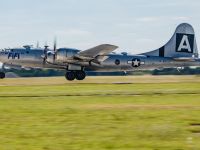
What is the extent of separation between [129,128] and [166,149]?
3797mm

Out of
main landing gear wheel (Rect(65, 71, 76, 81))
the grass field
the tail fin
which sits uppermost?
the tail fin

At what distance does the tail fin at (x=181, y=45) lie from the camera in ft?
219

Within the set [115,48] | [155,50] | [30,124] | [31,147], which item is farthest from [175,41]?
[31,147]

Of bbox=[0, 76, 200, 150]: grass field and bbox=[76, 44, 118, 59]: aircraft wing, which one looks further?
bbox=[76, 44, 118, 59]: aircraft wing

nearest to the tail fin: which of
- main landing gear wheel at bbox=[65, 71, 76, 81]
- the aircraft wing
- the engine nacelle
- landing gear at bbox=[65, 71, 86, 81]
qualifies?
the aircraft wing

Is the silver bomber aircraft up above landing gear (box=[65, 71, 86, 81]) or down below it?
above

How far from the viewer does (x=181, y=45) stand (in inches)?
2655

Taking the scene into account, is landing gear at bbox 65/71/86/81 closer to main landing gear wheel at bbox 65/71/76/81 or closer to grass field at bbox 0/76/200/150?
main landing gear wheel at bbox 65/71/76/81

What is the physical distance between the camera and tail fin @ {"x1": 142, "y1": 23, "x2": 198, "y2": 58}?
66.8 metres

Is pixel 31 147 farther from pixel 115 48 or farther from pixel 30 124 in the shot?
pixel 115 48

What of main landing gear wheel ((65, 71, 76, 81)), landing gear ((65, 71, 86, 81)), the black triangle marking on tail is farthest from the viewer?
the black triangle marking on tail

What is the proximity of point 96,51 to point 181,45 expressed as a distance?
15.3 meters

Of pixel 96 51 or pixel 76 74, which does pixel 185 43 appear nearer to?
pixel 96 51

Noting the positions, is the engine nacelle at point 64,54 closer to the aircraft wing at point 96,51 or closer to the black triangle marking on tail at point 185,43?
the aircraft wing at point 96,51
